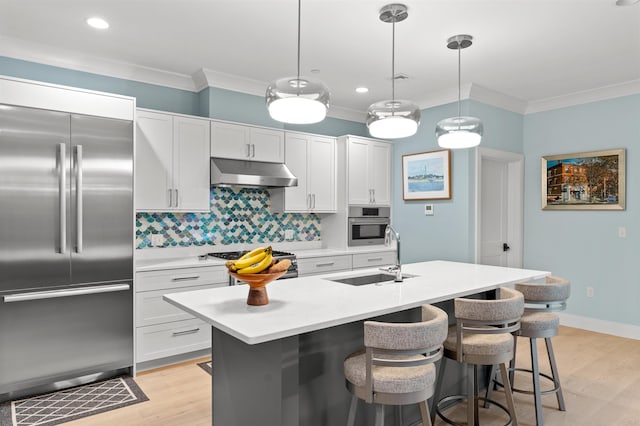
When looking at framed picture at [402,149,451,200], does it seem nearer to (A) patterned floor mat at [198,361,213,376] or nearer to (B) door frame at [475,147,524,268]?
(B) door frame at [475,147,524,268]

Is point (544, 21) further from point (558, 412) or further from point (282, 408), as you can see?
point (282, 408)

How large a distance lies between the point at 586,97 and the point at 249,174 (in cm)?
387

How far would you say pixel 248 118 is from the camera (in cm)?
450

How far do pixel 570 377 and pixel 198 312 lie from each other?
122 inches

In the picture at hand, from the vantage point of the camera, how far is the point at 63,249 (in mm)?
3051

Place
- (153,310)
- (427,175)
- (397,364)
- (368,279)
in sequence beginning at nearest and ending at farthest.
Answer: (397,364)
(368,279)
(153,310)
(427,175)

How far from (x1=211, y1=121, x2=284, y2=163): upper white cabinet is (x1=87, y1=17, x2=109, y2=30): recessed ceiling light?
1.23 metres

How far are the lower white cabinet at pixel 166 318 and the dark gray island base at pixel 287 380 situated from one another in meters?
1.52

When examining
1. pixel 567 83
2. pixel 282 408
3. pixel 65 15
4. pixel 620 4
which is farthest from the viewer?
pixel 567 83

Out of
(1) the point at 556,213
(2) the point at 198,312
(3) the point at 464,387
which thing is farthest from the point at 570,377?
(2) the point at 198,312

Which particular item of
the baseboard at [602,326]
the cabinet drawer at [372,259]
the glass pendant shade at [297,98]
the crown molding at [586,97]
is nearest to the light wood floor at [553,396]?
the baseboard at [602,326]

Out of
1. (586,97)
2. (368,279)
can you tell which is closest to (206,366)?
(368,279)

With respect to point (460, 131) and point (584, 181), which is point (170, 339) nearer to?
point (460, 131)

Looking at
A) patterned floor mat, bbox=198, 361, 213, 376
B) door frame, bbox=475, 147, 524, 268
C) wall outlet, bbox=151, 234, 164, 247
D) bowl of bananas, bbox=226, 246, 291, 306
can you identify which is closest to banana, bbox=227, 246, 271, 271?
bowl of bananas, bbox=226, 246, 291, 306
